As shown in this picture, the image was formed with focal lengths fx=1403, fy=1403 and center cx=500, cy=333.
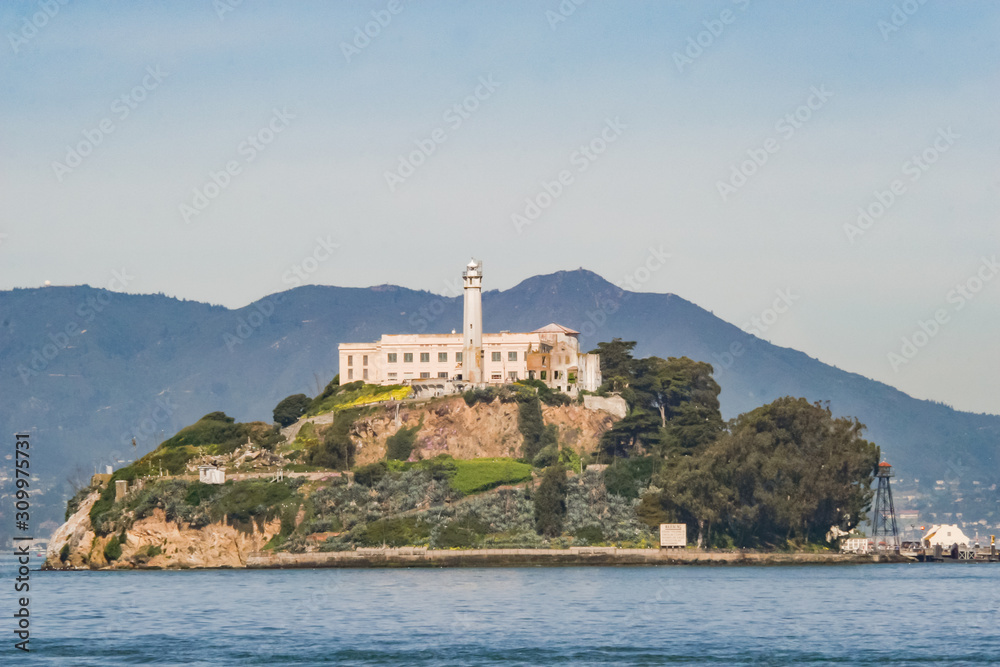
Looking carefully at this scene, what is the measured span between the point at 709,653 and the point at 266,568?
58486mm

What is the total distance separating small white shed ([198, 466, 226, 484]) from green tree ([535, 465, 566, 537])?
25.1 metres

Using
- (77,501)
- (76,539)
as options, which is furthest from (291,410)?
(76,539)

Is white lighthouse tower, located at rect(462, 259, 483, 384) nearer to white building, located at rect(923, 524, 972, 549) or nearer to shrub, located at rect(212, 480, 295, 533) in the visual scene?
shrub, located at rect(212, 480, 295, 533)

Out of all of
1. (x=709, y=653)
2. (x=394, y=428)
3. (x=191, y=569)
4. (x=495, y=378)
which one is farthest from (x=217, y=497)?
(x=709, y=653)

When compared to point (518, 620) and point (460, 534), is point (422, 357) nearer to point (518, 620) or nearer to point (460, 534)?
point (460, 534)

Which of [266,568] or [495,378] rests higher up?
[495,378]

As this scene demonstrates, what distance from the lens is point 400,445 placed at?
11550cm

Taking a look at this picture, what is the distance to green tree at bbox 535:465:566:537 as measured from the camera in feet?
346

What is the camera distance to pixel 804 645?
5388cm

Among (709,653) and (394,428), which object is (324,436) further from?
(709,653)

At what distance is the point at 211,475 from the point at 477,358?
25232 mm

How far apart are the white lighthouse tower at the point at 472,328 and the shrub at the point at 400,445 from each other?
27.3 ft

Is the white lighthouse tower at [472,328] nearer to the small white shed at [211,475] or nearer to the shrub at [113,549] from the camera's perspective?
the small white shed at [211,475]

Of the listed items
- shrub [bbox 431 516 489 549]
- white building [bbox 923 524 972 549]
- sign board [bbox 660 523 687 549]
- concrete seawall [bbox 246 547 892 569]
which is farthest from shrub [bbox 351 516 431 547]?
white building [bbox 923 524 972 549]
